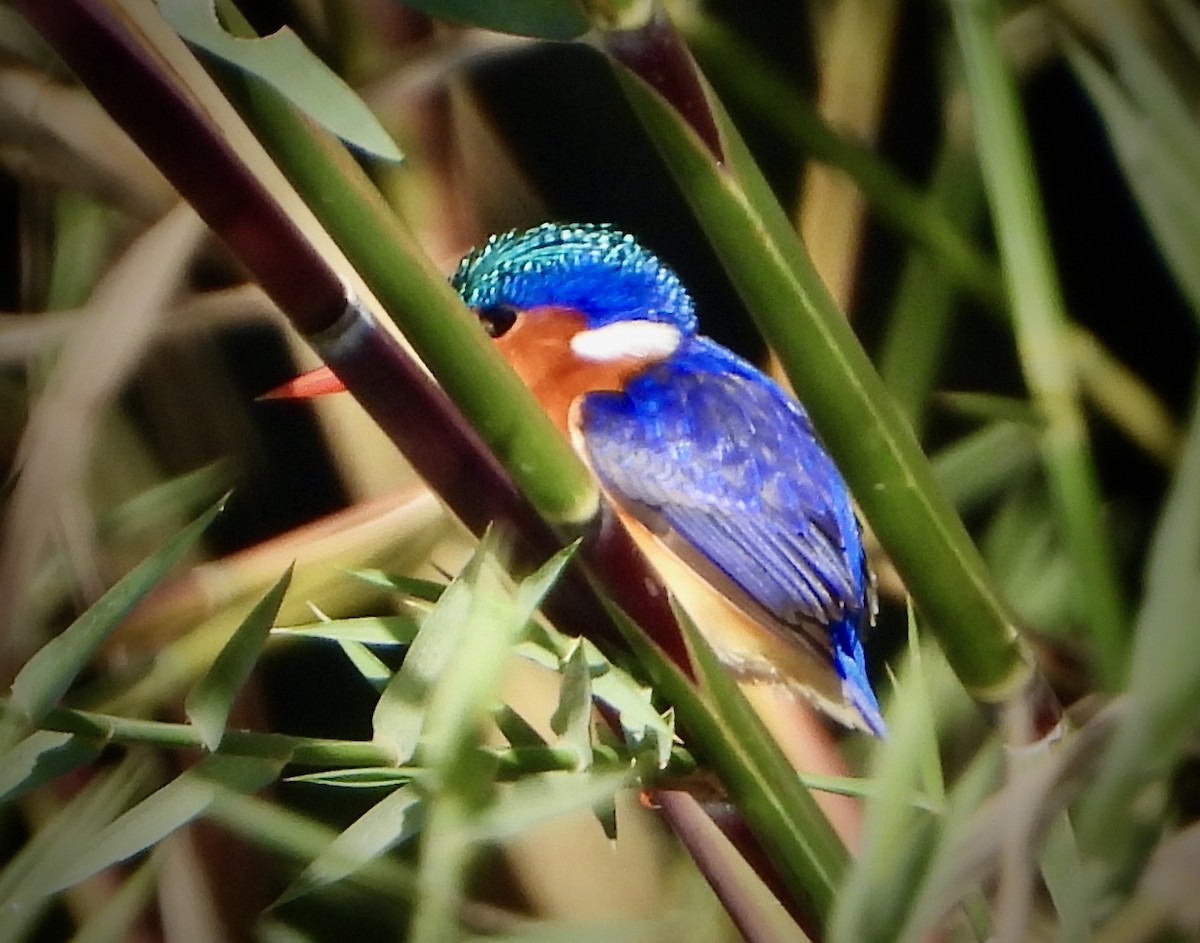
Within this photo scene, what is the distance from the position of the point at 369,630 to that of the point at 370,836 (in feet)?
0.28

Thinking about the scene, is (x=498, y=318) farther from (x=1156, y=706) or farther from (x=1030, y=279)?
(x=1156, y=706)

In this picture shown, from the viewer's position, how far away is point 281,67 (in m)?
0.39

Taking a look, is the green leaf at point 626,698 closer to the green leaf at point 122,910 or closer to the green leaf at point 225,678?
the green leaf at point 225,678

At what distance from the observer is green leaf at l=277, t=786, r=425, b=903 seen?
1.57 feet

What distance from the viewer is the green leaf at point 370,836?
48cm

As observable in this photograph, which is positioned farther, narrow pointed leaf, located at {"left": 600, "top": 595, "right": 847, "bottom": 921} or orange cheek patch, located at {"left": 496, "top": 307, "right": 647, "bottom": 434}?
orange cheek patch, located at {"left": 496, "top": 307, "right": 647, "bottom": 434}

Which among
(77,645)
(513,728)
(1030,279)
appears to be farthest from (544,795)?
(1030,279)

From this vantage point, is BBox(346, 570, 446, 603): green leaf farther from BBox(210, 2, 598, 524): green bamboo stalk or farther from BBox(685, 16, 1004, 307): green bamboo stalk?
BBox(685, 16, 1004, 307): green bamboo stalk

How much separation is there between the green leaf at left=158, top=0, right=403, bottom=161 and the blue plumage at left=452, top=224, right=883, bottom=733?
22 cm

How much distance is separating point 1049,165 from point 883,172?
69 millimetres

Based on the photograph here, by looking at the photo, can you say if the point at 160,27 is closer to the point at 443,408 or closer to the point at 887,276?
the point at 443,408

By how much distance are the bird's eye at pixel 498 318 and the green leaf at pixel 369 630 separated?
0.16 metres

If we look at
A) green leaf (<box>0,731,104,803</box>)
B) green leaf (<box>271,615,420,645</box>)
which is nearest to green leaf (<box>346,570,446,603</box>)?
green leaf (<box>271,615,420,645</box>)

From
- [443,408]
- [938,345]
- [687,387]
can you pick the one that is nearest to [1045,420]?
[938,345]
